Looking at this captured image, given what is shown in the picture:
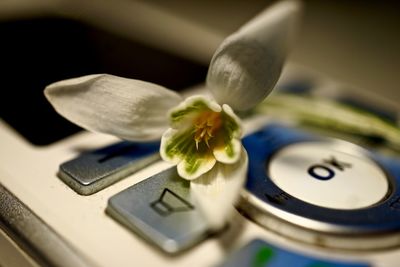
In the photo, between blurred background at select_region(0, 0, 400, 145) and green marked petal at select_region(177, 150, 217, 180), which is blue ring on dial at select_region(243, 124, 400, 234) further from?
blurred background at select_region(0, 0, 400, 145)

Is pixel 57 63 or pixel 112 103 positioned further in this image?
pixel 57 63

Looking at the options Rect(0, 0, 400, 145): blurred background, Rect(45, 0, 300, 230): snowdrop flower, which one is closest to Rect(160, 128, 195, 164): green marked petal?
Rect(45, 0, 300, 230): snowdrop flower

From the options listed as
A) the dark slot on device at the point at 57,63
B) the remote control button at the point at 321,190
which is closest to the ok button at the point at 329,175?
the remote control button at the point at 321,190

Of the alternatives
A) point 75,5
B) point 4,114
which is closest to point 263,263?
point 4,114

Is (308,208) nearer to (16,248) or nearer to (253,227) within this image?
(253,227)

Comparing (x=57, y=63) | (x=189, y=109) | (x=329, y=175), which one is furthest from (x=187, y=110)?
(x=57, y=63)

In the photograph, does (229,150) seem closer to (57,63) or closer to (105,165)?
(105,165)
